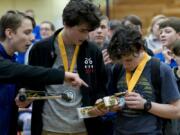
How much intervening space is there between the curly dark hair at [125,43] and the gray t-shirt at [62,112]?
39 centimetres

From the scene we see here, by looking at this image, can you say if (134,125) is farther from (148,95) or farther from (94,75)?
(94,75)

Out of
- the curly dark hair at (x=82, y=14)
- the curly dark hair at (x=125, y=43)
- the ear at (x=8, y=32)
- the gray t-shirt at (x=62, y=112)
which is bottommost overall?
the gray t-shirt at (x=62, y=112)

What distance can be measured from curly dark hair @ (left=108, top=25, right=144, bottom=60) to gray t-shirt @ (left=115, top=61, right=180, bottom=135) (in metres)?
0.16

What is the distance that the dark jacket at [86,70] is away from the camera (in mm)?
3377

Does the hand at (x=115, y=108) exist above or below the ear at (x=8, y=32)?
below

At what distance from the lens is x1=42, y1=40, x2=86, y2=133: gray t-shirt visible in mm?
3328

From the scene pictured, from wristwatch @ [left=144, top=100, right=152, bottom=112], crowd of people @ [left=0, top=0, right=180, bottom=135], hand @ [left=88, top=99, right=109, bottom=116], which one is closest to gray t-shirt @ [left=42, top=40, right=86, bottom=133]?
crowd of people @ [left=0, top=0, right=180, bottom=135]

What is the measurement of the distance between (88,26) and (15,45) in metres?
0.51

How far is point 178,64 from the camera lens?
174 inches

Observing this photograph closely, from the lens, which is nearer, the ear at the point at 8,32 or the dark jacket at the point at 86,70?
the ear at the point at 8,32

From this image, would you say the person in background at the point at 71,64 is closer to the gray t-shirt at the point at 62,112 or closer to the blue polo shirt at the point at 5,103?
the gray t-shirt at the point at 62,112

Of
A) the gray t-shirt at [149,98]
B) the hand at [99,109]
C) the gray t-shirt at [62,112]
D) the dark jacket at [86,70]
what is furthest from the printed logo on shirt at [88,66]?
the gray t-shirt at [149,98]

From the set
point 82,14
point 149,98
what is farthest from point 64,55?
point 149,98

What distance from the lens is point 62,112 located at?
3.34m
